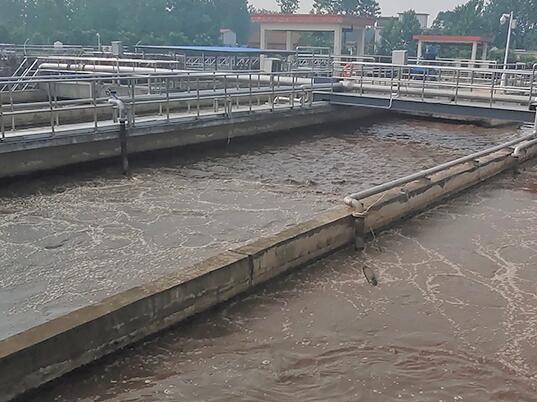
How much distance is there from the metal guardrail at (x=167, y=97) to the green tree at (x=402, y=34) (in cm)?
3728

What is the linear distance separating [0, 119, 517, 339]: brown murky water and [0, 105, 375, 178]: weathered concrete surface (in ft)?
0.97

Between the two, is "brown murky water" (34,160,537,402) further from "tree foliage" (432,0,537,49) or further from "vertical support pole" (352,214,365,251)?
"tree foliage" (432,0,537,49)

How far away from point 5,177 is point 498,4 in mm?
72700

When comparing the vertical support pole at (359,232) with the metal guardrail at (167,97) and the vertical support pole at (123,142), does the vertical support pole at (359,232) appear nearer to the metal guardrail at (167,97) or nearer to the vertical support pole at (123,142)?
the metal guardrail at (167,97)

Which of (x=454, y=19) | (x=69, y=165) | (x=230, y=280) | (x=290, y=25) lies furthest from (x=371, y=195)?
(x=454, y=19)

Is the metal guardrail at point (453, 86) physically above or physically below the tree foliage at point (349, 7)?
below

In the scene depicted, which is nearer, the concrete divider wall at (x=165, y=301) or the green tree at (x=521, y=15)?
the concrete divider wall at (x=165, y=301)

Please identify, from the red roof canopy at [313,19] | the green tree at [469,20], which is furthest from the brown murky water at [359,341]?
the green tree at [469,20]

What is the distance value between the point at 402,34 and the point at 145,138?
47.0 meters

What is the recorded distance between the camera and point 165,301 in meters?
5.95

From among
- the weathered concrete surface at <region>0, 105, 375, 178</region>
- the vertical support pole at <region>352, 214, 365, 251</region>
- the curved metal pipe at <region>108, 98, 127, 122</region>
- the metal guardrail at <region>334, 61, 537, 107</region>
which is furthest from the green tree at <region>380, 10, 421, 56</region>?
the vertical support pole at <region>352, 214, 365, 251</region>

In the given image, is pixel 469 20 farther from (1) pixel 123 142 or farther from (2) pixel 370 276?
(2) pixel 370 276

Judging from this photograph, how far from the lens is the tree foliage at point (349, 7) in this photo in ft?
275

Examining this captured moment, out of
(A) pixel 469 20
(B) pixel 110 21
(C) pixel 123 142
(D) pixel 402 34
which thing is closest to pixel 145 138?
(C) pixel 123 142
